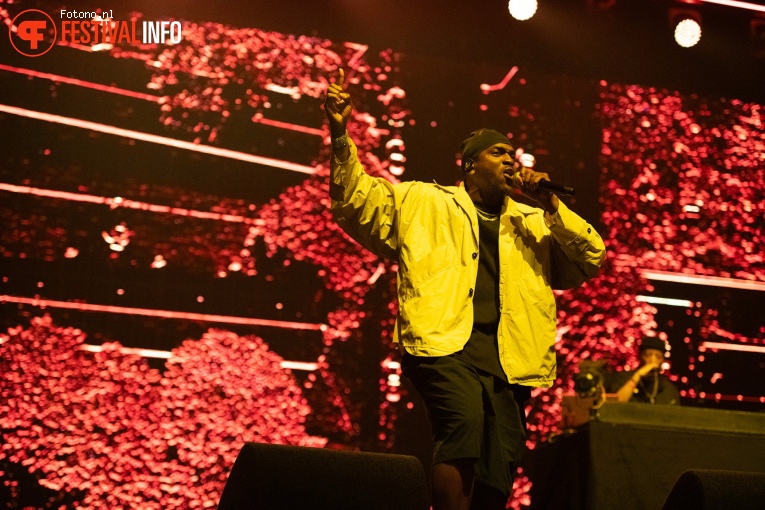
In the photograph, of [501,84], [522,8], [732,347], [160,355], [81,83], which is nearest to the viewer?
[160,355]

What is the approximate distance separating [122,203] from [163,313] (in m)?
0.69

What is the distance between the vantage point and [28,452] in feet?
15.3

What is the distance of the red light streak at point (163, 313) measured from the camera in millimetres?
4832

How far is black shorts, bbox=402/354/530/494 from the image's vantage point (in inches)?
94.3

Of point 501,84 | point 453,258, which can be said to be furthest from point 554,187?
point 501,84

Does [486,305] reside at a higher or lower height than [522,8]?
lower

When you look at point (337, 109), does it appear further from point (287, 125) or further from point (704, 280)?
point (704, 280)

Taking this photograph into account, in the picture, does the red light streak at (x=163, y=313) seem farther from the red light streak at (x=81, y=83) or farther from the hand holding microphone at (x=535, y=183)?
the hand holding microphone at (x=535, y=183)

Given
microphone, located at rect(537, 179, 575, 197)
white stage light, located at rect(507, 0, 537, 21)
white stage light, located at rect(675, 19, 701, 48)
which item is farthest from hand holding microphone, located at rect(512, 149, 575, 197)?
white stage light, located at rect(675, 19, 701, 48)

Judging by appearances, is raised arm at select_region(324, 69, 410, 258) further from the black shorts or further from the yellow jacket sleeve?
the black shorts

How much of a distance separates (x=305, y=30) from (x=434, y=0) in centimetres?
84

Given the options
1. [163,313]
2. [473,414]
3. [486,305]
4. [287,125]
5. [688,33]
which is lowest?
[473,414]

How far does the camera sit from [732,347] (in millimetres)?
5973

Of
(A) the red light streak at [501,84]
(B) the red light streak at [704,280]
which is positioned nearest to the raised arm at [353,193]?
(A) the red light streak at [501,84]
